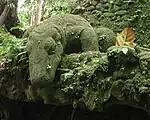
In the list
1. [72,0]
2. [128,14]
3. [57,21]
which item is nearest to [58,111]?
[57,21]

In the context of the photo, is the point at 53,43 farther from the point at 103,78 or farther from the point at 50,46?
the point at 103,78

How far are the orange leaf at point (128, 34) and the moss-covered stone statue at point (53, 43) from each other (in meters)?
0.72

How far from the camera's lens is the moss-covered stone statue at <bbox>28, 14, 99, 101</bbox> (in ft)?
17.1

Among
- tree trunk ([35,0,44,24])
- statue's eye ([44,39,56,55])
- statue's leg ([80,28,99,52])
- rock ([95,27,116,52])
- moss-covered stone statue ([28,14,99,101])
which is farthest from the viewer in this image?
tree trunk ([35,0,44,24])

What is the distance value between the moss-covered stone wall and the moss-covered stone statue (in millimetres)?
1224

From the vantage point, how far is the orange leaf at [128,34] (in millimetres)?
6373

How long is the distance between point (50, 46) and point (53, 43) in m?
0.08

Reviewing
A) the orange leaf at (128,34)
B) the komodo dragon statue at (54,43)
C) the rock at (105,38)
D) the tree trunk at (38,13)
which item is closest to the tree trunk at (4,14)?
the tree trunk at (38,13)

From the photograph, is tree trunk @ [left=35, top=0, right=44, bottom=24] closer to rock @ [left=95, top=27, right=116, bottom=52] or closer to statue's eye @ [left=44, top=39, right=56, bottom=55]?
rock @ [left=95, top=27, right=116, bottom=52]

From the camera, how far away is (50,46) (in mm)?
5387

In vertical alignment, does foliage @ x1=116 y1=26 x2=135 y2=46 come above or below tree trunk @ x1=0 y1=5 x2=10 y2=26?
above

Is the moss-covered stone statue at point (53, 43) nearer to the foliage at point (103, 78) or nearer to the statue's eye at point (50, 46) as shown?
the statue's eye at point (50, 46)

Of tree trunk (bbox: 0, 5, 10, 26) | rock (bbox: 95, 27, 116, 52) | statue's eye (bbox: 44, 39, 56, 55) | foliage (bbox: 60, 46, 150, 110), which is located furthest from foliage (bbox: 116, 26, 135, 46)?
tree trunk (bbox: 0, 5, 10, 26)

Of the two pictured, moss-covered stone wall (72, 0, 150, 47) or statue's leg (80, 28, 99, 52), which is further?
moss-covered stone wall (72, 0, 150, 47)
